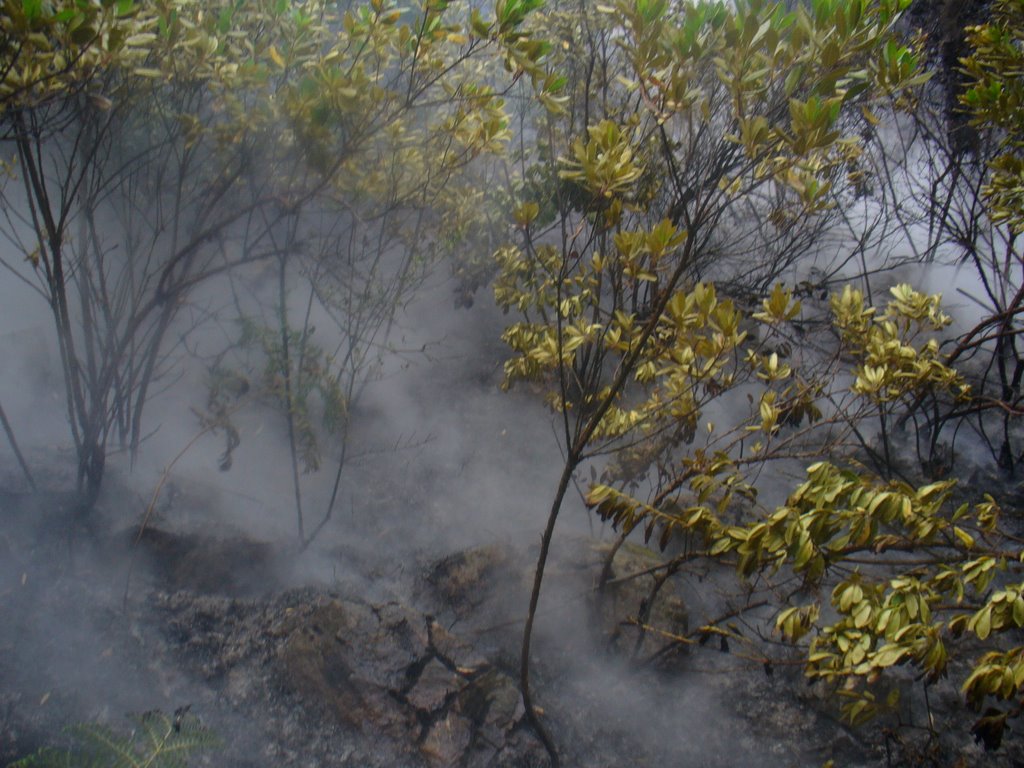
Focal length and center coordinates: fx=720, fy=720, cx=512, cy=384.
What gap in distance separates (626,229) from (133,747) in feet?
8.48

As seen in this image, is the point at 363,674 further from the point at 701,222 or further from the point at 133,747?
the point at 701,222

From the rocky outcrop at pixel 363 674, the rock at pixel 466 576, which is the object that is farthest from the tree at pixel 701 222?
the rock at pixel 466 576

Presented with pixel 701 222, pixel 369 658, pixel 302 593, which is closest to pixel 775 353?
pixel 701 222

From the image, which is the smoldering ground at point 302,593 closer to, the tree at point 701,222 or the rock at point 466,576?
the rock at point 466,576

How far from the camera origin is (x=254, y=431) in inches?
185

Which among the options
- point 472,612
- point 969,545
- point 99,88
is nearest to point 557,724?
point 472,612

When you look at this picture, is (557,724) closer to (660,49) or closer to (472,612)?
(472,612)

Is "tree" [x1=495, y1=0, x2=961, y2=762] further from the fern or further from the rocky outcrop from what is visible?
the fern

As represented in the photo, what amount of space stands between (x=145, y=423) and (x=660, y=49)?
3.90 metres

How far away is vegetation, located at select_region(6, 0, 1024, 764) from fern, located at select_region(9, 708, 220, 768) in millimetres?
88

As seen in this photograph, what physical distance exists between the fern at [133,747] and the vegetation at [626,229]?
88 millimetres

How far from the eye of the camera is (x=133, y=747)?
7.75 feet

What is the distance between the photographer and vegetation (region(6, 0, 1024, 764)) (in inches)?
73.4

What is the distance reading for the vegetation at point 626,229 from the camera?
6.11 ft
